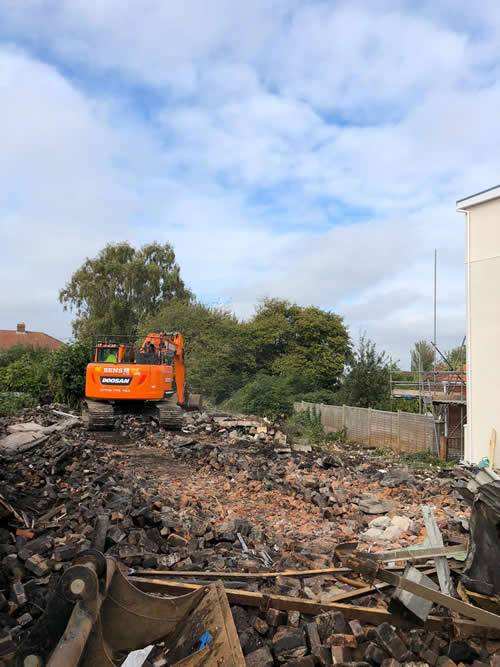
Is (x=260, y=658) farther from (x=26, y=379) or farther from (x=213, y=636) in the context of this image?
(x=26, y=379)

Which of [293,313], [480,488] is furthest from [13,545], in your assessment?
[293,313]

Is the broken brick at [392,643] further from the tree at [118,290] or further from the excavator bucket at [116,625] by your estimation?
the tree at [118,290]

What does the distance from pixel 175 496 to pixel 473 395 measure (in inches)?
380

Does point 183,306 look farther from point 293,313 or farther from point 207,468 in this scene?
point 207,468

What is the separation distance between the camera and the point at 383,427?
19.8 m

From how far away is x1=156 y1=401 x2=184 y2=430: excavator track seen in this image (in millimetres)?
14805

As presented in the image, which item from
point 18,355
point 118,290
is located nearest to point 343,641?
point 18,355

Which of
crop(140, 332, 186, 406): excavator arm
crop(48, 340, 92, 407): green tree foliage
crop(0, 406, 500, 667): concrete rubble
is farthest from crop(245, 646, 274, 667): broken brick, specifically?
crop(48, 340, 92, 407): green tree foliage

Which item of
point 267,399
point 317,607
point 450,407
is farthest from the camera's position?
point 267,399

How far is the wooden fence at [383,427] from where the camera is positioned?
18.4 m

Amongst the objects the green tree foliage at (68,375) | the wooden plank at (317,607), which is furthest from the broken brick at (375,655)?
the green tree foliage at (68,375)

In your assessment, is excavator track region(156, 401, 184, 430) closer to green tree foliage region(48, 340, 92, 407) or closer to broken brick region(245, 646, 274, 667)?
green tree foliage region(48, 340, 92, 407)

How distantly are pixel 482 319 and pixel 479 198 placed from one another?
328cm

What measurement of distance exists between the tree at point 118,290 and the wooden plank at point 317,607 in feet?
118
